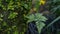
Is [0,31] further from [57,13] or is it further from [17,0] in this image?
[57,13]

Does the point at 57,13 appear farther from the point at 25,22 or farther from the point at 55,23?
the point at 25,22

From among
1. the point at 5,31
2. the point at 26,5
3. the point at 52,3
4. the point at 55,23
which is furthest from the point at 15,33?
the point at 52,3

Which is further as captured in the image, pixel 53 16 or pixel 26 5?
pixel 53 16

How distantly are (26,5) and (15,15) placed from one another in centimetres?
16

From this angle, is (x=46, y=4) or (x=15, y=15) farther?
(x=46, y=4)

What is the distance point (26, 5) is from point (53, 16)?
1.26m

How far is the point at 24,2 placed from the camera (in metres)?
2.13

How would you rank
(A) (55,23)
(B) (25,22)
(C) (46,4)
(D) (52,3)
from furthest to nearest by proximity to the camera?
(C) (46,4) → (D) (52,3) → (A) (55,23) → (B) (25,22)

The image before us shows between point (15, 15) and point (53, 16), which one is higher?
point (15, 15)

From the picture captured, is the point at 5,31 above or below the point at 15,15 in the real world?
below

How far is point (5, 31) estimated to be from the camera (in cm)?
216

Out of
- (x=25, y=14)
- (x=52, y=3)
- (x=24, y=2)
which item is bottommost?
(x=52, y=3)

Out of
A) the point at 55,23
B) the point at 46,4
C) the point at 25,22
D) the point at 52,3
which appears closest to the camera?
the point at 25,22

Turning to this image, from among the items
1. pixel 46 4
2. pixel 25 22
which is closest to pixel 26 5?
pixel 25 22
